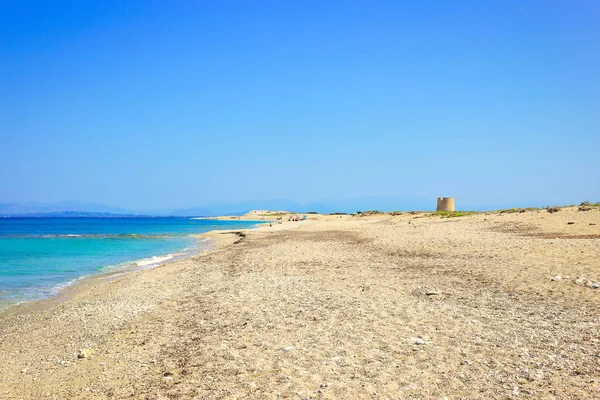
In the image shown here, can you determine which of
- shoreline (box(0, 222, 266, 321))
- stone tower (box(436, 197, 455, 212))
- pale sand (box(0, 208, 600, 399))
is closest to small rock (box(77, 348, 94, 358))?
pale sand (box(0, 208, 600, 399))

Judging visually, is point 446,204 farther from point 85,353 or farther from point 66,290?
point 85,353

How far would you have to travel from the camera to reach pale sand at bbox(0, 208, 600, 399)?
247 inches

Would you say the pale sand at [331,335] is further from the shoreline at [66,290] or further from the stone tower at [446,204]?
the stone tower at [446,204]

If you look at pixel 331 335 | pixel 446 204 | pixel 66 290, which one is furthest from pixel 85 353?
pixel 446 204

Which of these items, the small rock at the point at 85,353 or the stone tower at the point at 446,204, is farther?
the stone tower at the point at 446,204

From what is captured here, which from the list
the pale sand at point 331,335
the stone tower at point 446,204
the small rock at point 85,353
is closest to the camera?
the pale sand at point 331,335

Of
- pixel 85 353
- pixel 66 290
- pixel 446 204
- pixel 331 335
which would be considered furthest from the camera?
pixel 446 204

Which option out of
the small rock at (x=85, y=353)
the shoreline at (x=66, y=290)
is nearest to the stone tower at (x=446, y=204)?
the shoreline at (x=66, y=290)

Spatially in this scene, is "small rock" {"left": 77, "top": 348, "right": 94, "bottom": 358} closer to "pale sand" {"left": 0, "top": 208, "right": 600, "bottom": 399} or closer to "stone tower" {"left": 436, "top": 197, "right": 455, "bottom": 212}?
"pale sand" {"left": 0, "top": 208, "right": 600, "bottom": 399}

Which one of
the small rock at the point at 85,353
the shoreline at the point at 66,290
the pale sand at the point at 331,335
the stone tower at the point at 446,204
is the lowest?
the shoreline at the point at 66,290

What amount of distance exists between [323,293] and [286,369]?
573 cm

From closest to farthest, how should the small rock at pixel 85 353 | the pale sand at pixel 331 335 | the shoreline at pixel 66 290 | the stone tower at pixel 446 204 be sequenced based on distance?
→ the pale sand at pixel 331 335, the small rock at pixel 85 353, the shoreline at pixel 66 290, the stone tower at pixel 446 204

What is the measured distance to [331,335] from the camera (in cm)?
845

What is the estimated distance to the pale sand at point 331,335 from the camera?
6.26 m
